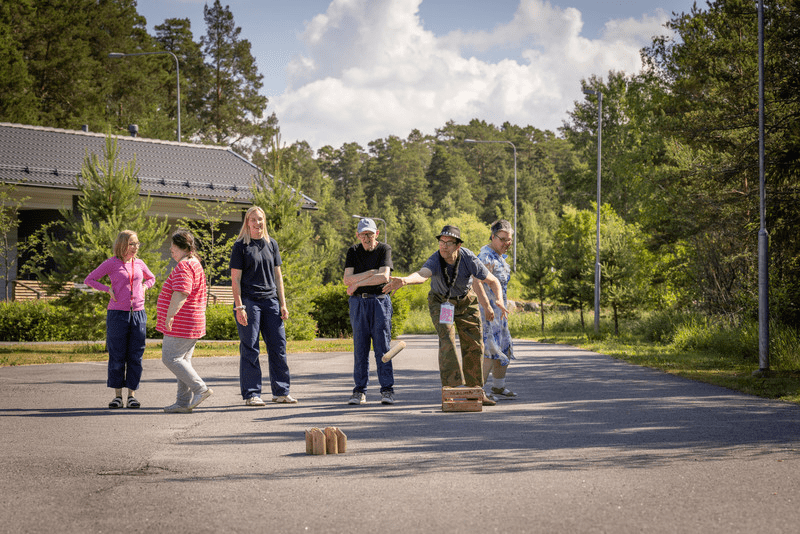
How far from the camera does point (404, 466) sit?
620 cm

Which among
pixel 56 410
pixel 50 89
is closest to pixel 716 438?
pixel 56 410

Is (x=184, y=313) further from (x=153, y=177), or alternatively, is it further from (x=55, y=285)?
(x=153, y=177)

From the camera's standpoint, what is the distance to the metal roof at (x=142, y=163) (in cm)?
2683

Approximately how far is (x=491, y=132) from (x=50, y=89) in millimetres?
63786

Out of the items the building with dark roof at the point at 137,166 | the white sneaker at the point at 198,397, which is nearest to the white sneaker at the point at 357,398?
the white sneaker at the point at 198,397

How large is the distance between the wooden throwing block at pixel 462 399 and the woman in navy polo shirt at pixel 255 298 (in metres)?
2.01

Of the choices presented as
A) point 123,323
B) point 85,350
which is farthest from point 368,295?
point 85,350

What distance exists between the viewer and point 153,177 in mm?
29719

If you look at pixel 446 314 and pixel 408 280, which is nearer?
pixel 408 280

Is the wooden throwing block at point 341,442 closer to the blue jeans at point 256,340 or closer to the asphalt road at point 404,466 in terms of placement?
the asphalt road at point 404,466

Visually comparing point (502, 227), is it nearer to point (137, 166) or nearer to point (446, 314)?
point (446, 314)

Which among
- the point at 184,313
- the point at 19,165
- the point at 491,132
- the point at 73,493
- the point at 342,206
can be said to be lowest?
the point at 73,493

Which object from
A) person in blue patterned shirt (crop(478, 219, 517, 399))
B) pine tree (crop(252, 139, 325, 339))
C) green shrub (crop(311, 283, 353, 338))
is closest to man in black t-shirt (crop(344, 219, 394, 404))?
person in blue patterned shirt (crop(478, 219, 517, 399))

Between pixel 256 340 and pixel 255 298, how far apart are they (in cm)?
48
